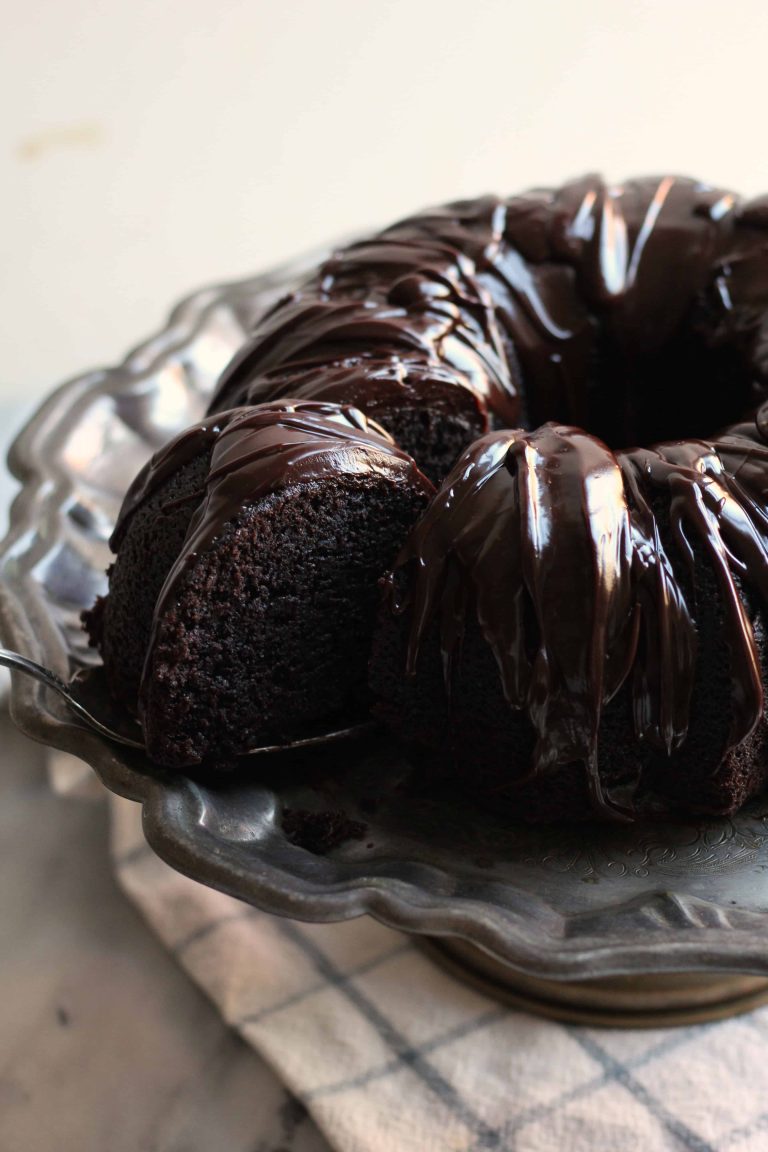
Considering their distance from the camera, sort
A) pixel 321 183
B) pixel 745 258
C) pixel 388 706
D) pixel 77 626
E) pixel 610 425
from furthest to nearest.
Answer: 1. pixel 321 183
2. pixel 610 425
3. pixel 745 258
4. pixel 77 626
5. pixel 388 706

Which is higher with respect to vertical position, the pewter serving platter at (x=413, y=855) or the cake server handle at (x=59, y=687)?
the cake server handle at (x=59, y=687)

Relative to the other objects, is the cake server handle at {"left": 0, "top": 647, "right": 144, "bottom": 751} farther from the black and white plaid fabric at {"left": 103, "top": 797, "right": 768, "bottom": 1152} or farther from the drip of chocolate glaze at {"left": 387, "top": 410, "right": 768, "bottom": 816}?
the drip of chocolate glaze at {"left": 387, "top": 410, "right": 768, "bottom": 816}

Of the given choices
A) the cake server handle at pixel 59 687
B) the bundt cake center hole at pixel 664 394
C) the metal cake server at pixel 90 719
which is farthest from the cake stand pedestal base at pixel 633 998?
the bundt cake center hole at pixel 664 394

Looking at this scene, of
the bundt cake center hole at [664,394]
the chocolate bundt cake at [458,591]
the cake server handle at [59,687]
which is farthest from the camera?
the bundt cake center hole at [664,394]

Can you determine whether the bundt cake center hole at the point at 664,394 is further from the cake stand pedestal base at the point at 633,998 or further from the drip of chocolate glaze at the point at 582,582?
the cake stand pedestal base at the point at 633,998

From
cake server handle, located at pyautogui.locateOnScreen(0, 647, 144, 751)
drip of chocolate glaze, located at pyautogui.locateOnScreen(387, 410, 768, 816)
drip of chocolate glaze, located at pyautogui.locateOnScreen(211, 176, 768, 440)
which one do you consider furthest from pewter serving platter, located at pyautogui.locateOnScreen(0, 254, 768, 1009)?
drip of chocolate glaze, located at pyautogui.locateOnScreen(211, 176, 768, 440)

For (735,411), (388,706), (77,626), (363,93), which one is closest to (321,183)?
(363,93)

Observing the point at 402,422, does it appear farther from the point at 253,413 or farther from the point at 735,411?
the point at 735,411
